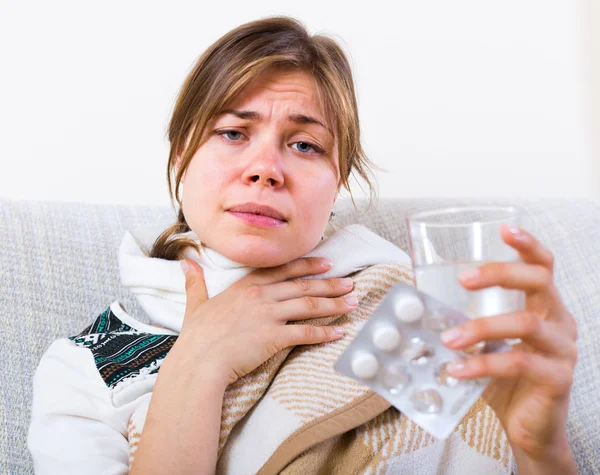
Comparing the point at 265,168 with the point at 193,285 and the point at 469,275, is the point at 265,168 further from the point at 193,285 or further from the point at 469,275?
the point at 469,275

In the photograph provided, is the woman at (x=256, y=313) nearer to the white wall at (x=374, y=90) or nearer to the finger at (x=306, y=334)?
the finger at (x=306, y=334)

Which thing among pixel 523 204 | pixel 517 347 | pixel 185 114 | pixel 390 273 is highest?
pixel 185 114

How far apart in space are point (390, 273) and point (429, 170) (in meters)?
1.02

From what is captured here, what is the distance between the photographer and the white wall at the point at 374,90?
5.76 feet

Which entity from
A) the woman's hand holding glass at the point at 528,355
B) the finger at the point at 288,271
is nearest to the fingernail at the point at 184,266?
the finger at the point at 288,271

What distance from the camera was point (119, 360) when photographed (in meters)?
0.97

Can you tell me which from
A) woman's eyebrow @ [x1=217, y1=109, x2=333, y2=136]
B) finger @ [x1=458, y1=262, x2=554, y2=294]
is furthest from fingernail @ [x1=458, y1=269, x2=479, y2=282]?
woman's eyebrow @ [x1=217, y1=109, x2=333, y2=136]

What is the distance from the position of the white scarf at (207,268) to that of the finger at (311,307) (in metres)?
0.07

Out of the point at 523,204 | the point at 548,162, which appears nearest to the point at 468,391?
the point at 523,204

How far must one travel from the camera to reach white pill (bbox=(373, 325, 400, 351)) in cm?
54

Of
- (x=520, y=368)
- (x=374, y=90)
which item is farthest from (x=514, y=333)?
(x=374, y=90)

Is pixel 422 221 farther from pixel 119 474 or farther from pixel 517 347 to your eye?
pixel 119 474

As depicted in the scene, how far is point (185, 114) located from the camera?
1.05 metres

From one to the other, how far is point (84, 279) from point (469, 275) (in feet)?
2.83
